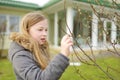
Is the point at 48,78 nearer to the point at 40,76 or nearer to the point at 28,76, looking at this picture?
the point at 40,76

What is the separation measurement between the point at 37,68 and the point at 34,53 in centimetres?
29

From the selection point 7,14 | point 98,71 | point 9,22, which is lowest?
point 98,71

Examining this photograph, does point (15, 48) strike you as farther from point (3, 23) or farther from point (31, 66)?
point (3, 23)

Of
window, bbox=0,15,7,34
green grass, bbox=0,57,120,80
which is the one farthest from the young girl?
window, bbox=0,15,7,34

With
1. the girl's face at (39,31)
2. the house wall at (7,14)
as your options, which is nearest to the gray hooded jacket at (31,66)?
the girl's face at (39,31)

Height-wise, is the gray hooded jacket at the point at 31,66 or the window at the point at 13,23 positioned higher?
the window at the point at 13,23

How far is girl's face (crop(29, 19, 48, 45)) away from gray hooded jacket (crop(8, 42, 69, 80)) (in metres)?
0.17

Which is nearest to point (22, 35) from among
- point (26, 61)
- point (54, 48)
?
point (26, 61)

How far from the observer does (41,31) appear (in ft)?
7.02

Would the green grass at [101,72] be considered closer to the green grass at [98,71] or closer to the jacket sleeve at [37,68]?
the green grass at [98,71]

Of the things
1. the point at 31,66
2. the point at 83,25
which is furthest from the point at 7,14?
the point at 31,66

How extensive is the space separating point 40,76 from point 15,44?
1.65ft

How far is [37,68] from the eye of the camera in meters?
1.85

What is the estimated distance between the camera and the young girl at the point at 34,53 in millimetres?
1766
